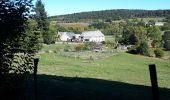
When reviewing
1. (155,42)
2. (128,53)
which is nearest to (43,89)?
(128,53)

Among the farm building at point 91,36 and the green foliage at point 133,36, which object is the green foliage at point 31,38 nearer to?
the green foliage at point 133,36

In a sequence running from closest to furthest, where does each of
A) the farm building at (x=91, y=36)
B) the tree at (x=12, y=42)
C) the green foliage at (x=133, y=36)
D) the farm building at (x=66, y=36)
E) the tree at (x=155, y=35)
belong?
the tree at (x=12, y=42) < the green foliage at (x=133, y=36) < the tree at (x=155, y=35) < the farm building at (x=66, y=36) < the farm building at (x=91, y=36)

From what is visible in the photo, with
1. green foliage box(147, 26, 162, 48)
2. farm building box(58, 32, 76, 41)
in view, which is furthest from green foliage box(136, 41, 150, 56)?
farm building box(58, 32, 76, 41)

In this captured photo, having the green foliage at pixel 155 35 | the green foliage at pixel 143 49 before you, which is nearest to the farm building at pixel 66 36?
the green foliage at pixel 155 35

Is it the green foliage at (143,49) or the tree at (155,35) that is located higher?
the tree at (155,35)

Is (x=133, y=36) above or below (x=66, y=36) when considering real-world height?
below

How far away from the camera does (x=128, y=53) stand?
88.1 metres

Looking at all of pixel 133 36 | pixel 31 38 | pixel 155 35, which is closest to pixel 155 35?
pixel 155 35

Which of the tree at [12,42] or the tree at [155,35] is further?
the tree at [155,35]

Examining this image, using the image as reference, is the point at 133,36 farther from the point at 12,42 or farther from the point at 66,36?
the point at 12,42

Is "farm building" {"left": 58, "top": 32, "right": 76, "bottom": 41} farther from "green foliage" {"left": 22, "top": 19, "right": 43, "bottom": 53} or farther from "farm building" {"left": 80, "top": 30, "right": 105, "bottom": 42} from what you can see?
"green foliage" {"left": 22, "top": 19, "right": 43, "bottom": 53}

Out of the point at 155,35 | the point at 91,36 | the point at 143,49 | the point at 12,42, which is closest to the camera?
the point at 12,42

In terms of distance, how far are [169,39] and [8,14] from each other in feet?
364

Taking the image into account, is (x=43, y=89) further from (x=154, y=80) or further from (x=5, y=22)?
(x=154, y=80)
